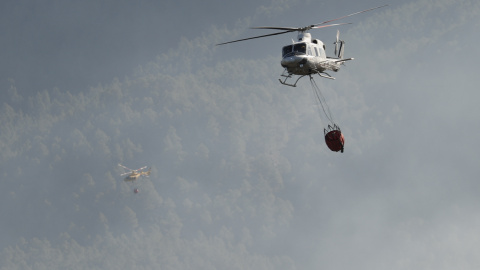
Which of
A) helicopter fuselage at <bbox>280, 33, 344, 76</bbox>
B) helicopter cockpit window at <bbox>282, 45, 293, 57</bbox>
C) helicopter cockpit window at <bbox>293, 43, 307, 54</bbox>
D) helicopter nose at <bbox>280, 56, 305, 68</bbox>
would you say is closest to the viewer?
helicopter nose at <bbox>280, 56, 305, 68</bbox>

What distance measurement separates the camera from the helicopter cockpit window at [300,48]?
11331 cm

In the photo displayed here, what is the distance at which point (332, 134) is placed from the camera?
384 ft

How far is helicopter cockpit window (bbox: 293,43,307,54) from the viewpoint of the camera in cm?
11331

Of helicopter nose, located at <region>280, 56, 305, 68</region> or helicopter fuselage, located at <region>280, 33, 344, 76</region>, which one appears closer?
helicopter nose, located at <region>280, 56, 305, 68</region>

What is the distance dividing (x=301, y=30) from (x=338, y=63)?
809 centimetres

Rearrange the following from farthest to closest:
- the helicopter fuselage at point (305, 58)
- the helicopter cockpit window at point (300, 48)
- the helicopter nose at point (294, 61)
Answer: the helicopter cockpit window at point (300, 48) < the helicopter fuselage at point (305, 58) < the helicopter nose at point (294, 61)

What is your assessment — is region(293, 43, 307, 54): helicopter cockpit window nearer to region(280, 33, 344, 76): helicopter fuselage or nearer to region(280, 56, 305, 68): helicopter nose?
region(280, 33, 344, 76): helicopter fuselage

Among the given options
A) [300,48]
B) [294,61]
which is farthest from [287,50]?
[294,61]

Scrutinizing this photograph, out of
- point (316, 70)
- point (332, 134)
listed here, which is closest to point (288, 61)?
point (316, 70)

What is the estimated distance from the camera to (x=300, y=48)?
373 feet

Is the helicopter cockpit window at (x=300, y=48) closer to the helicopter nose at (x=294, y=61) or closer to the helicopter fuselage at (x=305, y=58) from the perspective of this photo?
the helicopter fuselage at (x=305, y=58)

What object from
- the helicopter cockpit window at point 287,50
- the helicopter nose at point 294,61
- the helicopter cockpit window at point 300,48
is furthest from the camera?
the helicopter cockpit window at point 287,50

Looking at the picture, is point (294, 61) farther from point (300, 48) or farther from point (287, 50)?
point (287, 50)

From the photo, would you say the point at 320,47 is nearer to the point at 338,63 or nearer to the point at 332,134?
the point at 338,63
